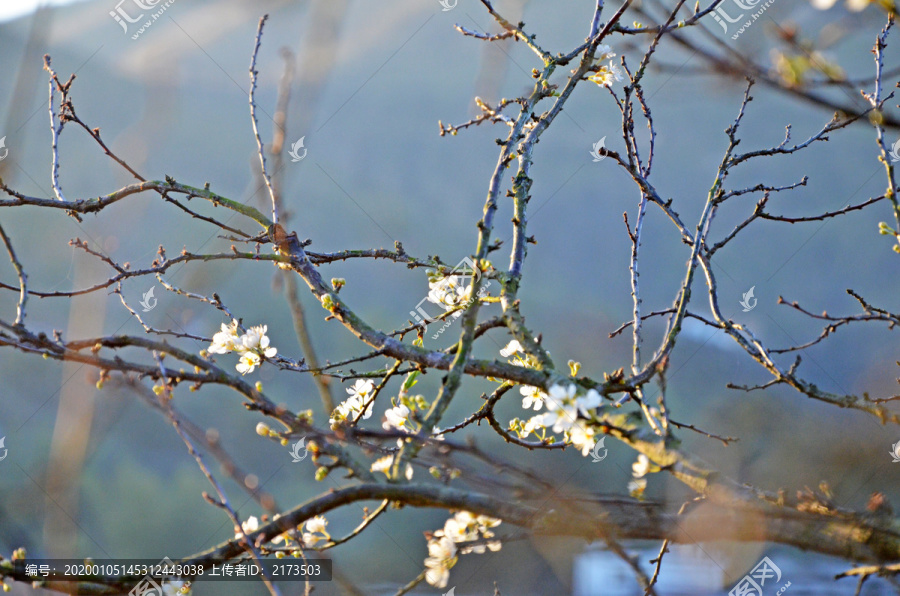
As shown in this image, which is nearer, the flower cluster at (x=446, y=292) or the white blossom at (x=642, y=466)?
the white blossom at (x=642, y=466)

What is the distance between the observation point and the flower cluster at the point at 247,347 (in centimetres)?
129

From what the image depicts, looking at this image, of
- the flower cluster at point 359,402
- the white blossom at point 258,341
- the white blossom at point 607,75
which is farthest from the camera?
the white blossom at point 607,75

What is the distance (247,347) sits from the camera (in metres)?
1.29

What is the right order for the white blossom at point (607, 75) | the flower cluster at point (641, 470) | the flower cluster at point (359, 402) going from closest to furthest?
the flower cluster at point (641, 470) < the flower cluster at point (359, 402) < the white blossom at point (607, 75)

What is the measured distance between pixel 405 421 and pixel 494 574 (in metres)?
3.05

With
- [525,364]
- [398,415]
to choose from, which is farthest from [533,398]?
[398,415]

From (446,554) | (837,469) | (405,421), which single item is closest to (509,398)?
(837,469)

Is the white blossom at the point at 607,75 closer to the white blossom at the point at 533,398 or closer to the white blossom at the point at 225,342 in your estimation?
the white blossom at the point at 533,398

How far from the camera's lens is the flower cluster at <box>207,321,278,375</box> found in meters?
1.29

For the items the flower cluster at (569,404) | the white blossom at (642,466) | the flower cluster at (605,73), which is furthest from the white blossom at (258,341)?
the flower cluster at (605,73)
